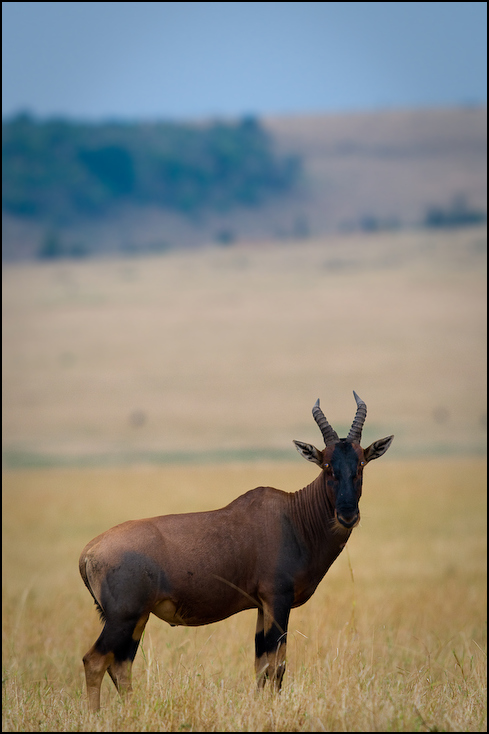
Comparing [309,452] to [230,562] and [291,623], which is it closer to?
[230,562]

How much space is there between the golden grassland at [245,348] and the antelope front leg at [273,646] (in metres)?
39.9

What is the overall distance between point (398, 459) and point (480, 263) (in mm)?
73284

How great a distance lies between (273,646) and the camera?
8914 mm

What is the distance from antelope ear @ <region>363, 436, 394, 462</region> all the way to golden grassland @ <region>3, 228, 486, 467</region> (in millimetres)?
39466

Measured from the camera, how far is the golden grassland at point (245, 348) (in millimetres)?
78250

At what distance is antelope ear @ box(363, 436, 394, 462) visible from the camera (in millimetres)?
9203

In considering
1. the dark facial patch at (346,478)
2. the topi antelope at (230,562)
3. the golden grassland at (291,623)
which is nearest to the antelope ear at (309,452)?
the topi antelope at (230,562)

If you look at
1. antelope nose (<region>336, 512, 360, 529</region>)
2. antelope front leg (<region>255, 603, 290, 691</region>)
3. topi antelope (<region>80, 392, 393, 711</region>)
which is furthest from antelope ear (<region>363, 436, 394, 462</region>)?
antelope front leg (<region>255, 603, 290, 691</region>)

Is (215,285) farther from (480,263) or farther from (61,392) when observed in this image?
(61,392)

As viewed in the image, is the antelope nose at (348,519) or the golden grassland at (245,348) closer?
the antelope nose at (348,519)

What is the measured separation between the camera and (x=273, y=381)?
95.4 m

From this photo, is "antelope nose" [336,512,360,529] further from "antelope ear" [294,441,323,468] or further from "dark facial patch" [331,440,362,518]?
"antelope ear" [294,441,323,468]

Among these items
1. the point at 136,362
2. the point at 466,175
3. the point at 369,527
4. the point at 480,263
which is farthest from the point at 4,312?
the point at 466,175

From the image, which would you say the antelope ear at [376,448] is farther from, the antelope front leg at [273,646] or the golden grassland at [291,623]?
the antelope front leg at [273,646]
